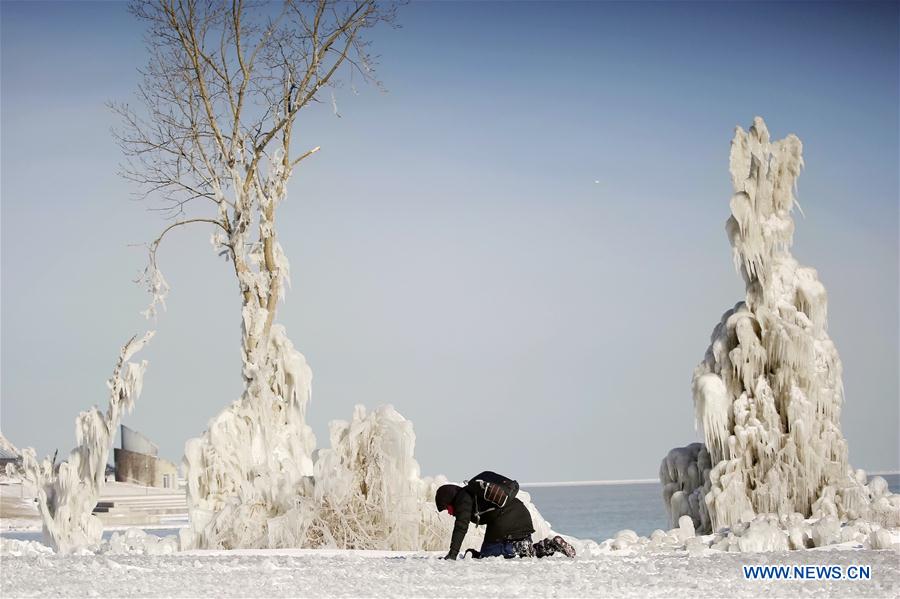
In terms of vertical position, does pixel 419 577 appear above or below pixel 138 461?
below

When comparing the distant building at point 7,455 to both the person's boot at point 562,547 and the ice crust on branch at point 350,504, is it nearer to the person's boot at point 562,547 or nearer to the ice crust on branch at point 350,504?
the ice crust on branch at point 350,504

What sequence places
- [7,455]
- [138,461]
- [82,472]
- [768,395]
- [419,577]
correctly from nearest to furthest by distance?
1. [419,577]
2. [82,472]
3. [768,395]
4. [7,455]
5. [138,461]

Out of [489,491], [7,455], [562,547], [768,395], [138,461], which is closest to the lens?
[489,491]

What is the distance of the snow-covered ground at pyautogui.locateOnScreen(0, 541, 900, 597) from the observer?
17.8 feet

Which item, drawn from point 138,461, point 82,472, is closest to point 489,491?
point 82,472

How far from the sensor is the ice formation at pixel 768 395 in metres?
11.7

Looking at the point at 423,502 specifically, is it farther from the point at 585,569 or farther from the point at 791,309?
the point at 791,309

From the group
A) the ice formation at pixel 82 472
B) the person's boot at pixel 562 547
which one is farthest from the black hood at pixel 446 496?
the ice formation at pixel 82 472

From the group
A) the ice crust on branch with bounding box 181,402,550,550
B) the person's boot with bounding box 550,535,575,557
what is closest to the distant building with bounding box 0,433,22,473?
the ice crust on branch with bounding box 181,402,550,550

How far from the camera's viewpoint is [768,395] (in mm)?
12078

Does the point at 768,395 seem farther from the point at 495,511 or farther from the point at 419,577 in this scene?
the point at 419,577

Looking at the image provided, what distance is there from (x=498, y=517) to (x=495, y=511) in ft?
0.15

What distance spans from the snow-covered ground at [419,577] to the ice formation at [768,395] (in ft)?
14.8

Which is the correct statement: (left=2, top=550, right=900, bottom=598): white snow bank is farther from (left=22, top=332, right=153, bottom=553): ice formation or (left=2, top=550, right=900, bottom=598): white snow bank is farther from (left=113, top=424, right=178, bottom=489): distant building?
(left=113, top=424, right=178, bottom=489): distant building
